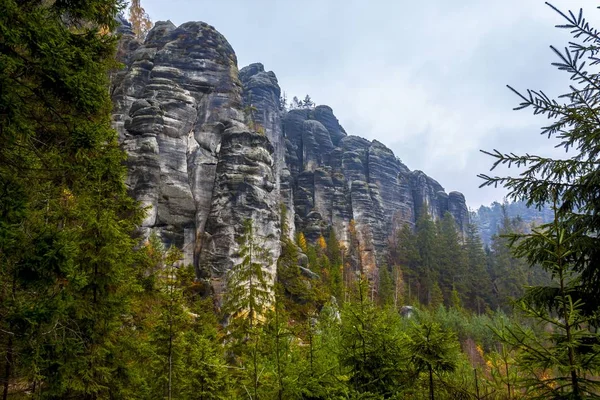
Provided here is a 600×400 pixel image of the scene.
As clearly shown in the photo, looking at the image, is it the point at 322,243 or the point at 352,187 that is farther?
the point at 352,187

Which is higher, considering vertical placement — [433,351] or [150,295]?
[150,295]

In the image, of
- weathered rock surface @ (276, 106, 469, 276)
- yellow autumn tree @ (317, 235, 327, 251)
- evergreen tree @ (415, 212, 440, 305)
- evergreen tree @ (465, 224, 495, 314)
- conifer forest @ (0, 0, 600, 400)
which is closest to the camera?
conifer forest @ (0, 0, 600, 400)

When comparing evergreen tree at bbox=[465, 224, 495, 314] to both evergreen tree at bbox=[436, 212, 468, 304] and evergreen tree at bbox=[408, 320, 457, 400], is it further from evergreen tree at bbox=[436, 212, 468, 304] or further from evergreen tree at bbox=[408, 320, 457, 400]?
evergreen tree at bbox=[408, 320, 457, 400]

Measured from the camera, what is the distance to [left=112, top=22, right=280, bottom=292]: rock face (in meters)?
34.8

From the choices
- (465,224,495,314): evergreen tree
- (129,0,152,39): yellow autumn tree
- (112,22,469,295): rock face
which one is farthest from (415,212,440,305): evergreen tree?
(129,0,152,39): yellow autumn tree

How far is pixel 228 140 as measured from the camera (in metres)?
39.2

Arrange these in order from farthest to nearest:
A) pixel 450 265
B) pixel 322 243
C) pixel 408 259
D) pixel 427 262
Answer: pixel 408 259 → pixel 427 262 → pixel 322 243 → pixel 450 265

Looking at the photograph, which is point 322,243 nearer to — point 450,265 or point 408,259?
point 408,259

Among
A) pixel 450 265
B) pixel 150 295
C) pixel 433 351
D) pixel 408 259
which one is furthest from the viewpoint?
pixel 408 259

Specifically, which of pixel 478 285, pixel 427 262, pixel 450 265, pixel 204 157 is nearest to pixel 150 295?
pixel 204 157

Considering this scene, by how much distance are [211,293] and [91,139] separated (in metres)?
29.2

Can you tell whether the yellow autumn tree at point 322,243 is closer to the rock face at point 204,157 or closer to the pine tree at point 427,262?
the rock face at point 204,157

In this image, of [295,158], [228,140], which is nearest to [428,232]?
[295,158]

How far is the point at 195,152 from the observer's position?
39031mm
